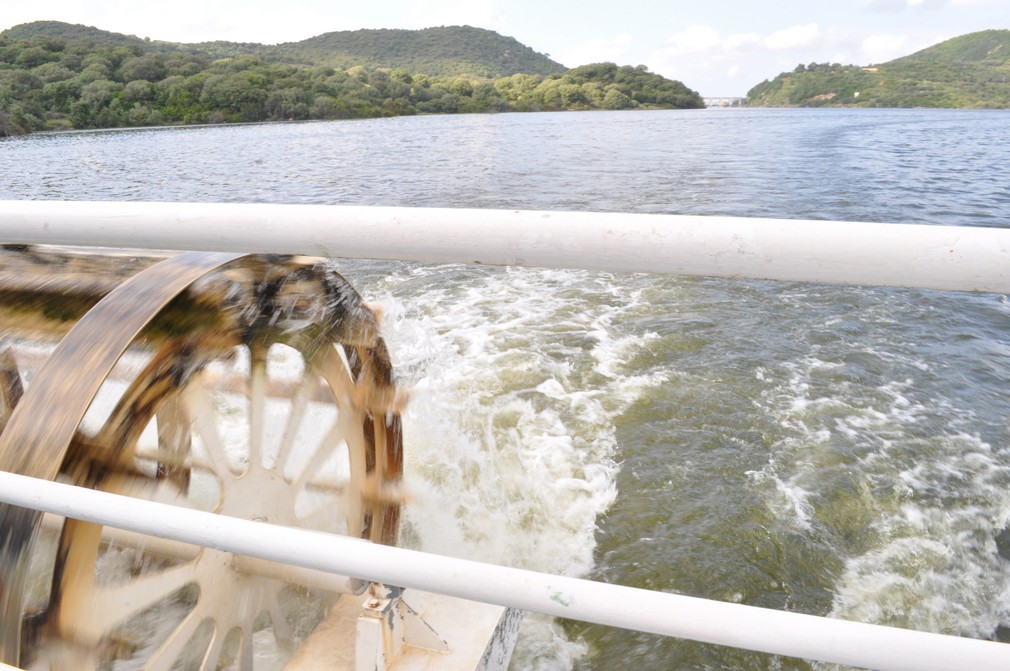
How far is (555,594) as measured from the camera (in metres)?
0.86

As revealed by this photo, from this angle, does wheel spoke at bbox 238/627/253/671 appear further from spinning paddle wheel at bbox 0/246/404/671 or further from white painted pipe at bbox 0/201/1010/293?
white painted pipe at bbox 0/201/1010/293

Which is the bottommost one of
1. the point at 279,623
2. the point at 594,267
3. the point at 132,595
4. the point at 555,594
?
the point at 279,623

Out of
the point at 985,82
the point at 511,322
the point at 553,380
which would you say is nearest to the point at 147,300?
the point at 553,380

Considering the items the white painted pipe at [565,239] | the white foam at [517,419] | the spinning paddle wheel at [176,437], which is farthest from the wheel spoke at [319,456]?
the white painted pipe at [565,239]

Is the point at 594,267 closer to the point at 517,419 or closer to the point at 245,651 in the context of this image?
the point at 245,651

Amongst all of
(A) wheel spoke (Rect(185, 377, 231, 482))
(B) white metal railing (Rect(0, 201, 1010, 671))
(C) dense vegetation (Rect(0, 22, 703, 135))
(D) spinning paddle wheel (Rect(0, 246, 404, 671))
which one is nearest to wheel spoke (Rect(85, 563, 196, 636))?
(D) spinning paddle wheel (Rect(0, 246, 404, 671))

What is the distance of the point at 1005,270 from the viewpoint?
78 cm

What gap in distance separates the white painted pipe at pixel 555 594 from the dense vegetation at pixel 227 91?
4544cm

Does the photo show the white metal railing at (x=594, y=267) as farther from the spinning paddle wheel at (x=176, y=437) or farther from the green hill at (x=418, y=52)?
the green hill at (x=418, y=52)

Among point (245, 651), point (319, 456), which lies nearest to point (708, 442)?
point (319, 456)

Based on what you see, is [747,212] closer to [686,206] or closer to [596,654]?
[686,206]

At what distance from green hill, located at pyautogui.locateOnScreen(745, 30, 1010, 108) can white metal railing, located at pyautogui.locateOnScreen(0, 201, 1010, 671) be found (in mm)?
79444

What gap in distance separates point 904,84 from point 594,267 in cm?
8359

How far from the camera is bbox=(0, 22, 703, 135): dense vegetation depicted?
4594 centimetres
